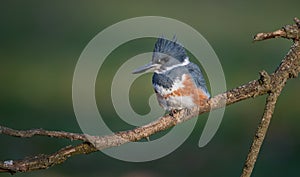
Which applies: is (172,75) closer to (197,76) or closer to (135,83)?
(197,76)

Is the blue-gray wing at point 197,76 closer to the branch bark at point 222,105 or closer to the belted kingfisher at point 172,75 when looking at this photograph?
the belted kingfisher at point 172,75

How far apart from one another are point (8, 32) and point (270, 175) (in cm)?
627

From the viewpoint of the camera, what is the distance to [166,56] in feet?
10.9

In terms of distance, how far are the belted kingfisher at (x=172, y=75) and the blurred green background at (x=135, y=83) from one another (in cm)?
198

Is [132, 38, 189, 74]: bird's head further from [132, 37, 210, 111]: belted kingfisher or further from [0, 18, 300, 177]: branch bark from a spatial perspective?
[0, 18, 300, 177]: branch bark

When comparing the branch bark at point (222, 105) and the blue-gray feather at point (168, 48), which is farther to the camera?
the blue-gray feather at point (168, 48)

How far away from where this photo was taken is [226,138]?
6.11m

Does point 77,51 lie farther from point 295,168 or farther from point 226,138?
point 295,168

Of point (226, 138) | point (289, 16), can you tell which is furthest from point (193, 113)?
point (289, 16)

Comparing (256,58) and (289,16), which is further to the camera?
(289,16)

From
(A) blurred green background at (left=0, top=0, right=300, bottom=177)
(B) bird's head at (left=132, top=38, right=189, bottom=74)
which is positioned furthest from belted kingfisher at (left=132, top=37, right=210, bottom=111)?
(A) blurred green background at (left=0, top=0, right=300, bottom=177)

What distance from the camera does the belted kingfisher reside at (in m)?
3.24

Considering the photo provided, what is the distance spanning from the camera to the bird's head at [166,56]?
3268mm

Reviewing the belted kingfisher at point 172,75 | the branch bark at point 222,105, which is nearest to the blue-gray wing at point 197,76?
the belted kingfisher at point 172,75
